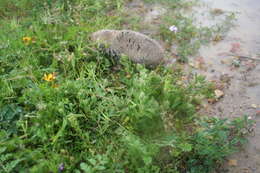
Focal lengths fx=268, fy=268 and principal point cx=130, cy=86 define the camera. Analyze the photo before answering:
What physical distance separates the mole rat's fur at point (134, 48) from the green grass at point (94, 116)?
0.43ft

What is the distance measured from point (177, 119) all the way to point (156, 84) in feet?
1.36

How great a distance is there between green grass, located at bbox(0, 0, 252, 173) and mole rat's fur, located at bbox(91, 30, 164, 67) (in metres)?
0.13

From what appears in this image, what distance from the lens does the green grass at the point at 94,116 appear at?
2.06 m

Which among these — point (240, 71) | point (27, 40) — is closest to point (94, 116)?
point (27, 40)

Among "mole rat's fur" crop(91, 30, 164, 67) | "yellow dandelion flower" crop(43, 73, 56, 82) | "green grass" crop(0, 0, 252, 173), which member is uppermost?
"mole rat's fur" crop(91, 30, 164, 67)

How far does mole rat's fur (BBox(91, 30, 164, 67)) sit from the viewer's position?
10.0 ft

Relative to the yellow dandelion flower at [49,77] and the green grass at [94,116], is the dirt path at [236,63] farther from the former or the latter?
the yellow dandelion flower at [49,77]

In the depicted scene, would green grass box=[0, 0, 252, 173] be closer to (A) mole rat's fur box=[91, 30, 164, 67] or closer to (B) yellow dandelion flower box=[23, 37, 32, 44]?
(B) yellow dandelion flower box=[23, 37, 32, 44]

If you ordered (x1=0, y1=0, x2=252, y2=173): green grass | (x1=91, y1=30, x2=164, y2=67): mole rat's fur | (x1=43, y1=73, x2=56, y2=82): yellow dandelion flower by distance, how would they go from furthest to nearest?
1. (x1=91, y1=30, x2=164, y2=67): mole rat's fur
2. (x1=43, y1=73, x2=56, y2=82): yellow dandelion flower
3. (x1=0, y1=0, x2=252, y2=173): green grass

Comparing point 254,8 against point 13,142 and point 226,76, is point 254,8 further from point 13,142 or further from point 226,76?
point 13,142

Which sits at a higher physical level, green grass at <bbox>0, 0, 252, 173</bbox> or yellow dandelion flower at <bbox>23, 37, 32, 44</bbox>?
yellow dandelion flower at <bbox>23, 37, 32, 44</bbox>

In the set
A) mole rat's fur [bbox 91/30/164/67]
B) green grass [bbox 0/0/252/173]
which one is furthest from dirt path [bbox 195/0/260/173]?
mole rat's fur [bbox 91/30/164/67]

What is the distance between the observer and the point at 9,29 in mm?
3490

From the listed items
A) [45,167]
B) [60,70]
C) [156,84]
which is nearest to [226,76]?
[156,84]
